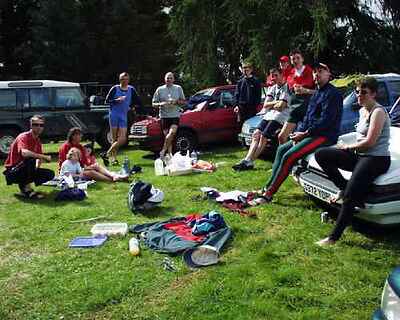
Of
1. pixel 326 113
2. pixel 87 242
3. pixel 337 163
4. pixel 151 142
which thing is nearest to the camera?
pixel 337 163

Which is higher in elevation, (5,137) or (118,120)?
(118,120)

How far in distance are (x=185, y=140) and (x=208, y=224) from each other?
6763 mm

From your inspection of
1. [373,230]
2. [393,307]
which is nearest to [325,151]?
[373,230]

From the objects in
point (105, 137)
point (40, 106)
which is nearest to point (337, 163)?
point (105, 137)

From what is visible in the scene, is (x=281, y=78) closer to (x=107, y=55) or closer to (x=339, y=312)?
(x=339, y=312)

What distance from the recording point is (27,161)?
8.12 metres

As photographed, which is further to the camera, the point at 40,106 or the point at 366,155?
the point at 40,106

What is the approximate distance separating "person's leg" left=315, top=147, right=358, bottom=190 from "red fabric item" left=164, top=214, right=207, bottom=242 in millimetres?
1543

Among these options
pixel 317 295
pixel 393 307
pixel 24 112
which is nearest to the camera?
pixel 393 307

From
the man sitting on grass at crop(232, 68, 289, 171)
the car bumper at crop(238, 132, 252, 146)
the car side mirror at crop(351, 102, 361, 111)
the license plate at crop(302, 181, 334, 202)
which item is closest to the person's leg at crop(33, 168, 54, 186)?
the man sitting on grass at crop(232, 68, 289, 171)

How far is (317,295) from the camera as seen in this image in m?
4.18

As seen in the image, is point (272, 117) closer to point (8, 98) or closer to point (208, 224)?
point (208, 224)

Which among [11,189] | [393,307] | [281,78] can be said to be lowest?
[11,189]

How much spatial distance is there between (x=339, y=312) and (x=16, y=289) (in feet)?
9.06
